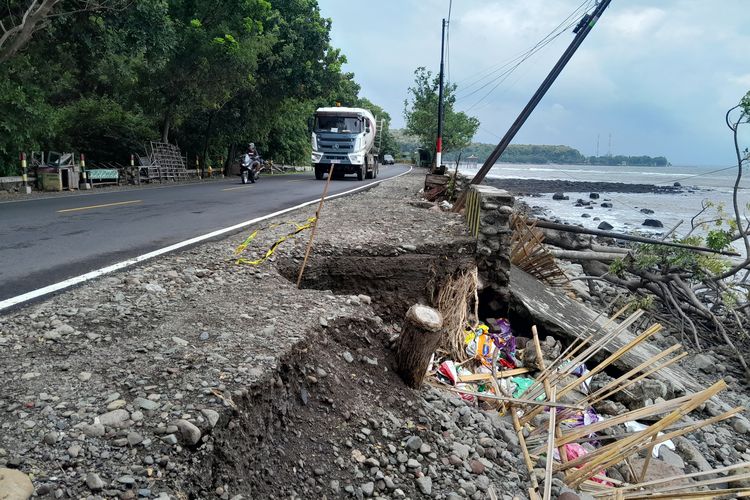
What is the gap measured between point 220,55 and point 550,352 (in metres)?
16.5

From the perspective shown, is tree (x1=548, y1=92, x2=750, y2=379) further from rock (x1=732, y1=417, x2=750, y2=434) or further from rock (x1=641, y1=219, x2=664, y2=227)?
rock (x1=641, y1=219, x2=664, y2=227)

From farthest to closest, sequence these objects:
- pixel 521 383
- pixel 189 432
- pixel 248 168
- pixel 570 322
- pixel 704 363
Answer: pixel 248 168 → pixel 704 363 → pixel 570 322 → pixel 521 383 → pixel 189 432

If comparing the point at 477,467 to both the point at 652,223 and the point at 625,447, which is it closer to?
the point at 625,447

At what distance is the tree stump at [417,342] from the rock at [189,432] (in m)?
1.80

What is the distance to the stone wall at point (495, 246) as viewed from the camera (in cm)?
627

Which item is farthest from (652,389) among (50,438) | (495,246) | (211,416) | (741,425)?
(50,438)

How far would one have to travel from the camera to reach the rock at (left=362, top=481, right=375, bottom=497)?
2.73 m

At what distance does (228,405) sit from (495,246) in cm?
439

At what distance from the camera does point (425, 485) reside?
9.48ft

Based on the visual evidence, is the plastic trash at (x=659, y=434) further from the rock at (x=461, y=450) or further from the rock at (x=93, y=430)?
the rock at (x=93, y=430)

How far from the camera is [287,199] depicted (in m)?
12.7

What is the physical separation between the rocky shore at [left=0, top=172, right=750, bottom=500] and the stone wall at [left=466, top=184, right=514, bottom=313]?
7.53 ft

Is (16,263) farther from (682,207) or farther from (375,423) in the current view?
(682,207)

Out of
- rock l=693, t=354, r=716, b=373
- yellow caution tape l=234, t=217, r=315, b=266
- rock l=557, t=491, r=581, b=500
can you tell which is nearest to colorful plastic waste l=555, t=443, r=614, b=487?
rock l=557, t=491, r=581, b=500
